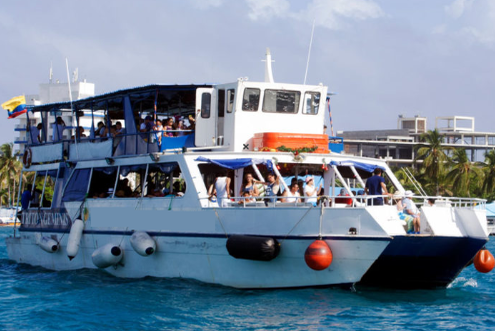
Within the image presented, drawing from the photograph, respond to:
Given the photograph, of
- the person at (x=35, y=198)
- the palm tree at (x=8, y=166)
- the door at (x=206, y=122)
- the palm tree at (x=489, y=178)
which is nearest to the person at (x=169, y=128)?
the door at (x=206, y=122)

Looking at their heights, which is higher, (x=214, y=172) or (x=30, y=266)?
(x=214, y=172)

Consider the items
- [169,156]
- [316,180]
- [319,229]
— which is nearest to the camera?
[319,229]

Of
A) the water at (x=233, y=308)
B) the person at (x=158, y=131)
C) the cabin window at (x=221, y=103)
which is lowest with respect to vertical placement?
the water at (x=233, y=308)

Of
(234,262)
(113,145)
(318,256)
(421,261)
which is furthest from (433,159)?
(318,256)

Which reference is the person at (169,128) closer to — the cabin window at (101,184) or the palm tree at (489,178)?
the cabin window at (101,184)

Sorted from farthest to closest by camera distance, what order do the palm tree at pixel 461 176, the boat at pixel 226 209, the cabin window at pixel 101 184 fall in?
1. the palm tree at pixel 461 176
2. the cabin window at pixel 101 184
3. the boat at pixel 226 209

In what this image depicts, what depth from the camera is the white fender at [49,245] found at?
20672 millimetres

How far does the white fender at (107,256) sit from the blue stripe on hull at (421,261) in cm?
615

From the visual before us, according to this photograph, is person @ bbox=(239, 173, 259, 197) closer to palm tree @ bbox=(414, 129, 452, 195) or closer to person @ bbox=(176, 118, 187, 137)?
person @ bbox=(176, 118, 187, 137)

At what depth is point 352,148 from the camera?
89.8 m

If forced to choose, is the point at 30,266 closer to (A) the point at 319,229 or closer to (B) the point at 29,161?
(B) the point at 29,161

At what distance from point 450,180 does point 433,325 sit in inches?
1925

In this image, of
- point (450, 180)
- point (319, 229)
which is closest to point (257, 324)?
point (319, 229)

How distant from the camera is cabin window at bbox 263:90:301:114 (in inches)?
711
